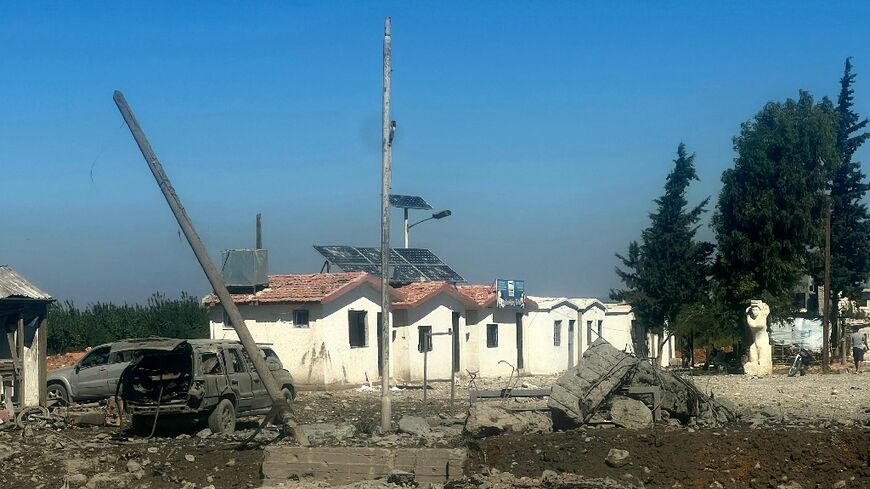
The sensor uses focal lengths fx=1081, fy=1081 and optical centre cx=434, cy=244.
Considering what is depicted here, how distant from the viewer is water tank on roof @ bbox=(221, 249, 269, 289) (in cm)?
3519

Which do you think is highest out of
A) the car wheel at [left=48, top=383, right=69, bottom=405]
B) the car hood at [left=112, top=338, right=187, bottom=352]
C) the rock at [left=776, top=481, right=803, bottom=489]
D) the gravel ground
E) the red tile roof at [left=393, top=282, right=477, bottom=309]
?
the red tile roof at [left=393, top=282, right=477, bottom=309]

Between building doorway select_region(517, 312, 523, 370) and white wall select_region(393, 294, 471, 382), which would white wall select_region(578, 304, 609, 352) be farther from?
white wall select_region(393, 294, 471, 382)

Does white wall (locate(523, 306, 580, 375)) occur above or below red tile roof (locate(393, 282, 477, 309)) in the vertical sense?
below

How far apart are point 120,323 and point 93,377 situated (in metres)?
19.4

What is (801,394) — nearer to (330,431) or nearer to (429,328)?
(330,431)

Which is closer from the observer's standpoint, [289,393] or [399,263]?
[289,393]

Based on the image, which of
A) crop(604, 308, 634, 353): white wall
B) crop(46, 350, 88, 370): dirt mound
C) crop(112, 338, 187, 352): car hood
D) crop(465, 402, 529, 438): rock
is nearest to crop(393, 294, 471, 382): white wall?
crop(46, 350, 88, 370): dirt mound

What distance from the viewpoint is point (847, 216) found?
50.2m

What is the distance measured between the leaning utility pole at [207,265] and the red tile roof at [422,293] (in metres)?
18.8

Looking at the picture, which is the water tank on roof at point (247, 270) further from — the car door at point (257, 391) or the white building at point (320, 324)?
the car door at point (257, 391)

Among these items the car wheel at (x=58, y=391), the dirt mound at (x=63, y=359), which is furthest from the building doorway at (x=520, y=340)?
the car wheel at (x=58, y=391)

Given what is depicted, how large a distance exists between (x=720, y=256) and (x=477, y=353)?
448 inches

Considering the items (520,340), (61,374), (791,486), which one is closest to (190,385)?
(61,374)

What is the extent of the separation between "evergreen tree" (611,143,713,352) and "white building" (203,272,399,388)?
19.1m
